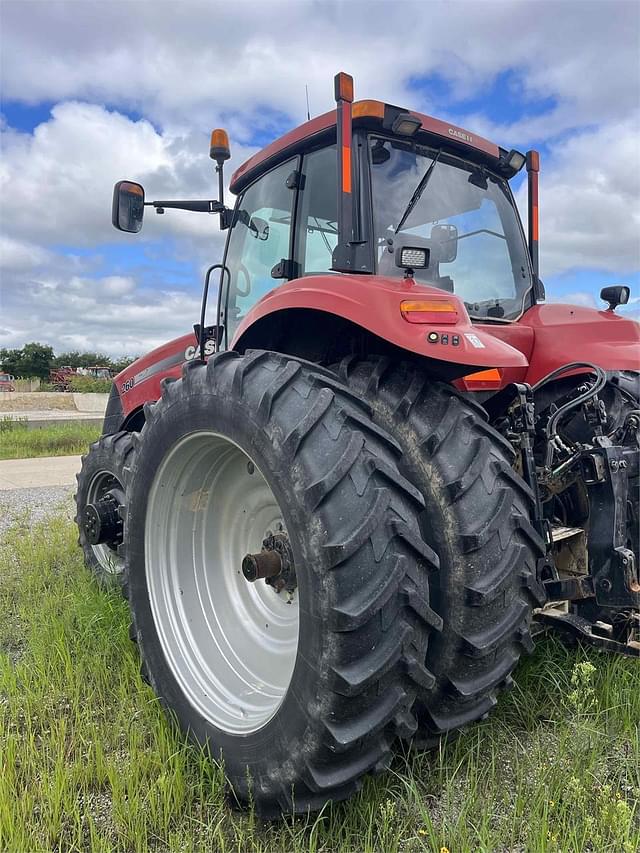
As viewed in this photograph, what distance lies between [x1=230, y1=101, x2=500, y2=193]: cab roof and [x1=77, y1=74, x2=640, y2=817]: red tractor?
0.04 feet

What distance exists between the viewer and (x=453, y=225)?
107 inches

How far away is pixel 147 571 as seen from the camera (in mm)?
2334

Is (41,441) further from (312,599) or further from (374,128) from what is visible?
(312,599)

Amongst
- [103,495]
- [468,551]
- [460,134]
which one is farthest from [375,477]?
[103,495]

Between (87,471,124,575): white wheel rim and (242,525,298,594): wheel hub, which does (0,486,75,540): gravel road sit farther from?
(242,525,298,594): wheel hub

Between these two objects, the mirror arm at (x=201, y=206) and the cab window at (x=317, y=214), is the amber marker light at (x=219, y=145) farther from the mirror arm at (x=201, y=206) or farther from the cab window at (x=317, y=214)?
the cab window at (x=317, y=214)

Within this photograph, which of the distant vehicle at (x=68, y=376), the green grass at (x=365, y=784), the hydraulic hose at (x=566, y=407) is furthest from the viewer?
the distant vehicle at (x=68, y=376)

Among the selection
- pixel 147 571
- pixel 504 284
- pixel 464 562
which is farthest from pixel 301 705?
pixel 504 284

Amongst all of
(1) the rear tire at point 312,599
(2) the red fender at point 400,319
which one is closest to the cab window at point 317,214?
(2) the red fender at point 400,319

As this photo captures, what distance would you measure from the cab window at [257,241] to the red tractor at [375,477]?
19mm

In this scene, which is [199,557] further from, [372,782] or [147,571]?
[372,782]

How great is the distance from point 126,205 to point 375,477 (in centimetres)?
224

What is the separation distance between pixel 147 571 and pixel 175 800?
0.79 m

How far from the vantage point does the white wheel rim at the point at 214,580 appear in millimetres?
2172
